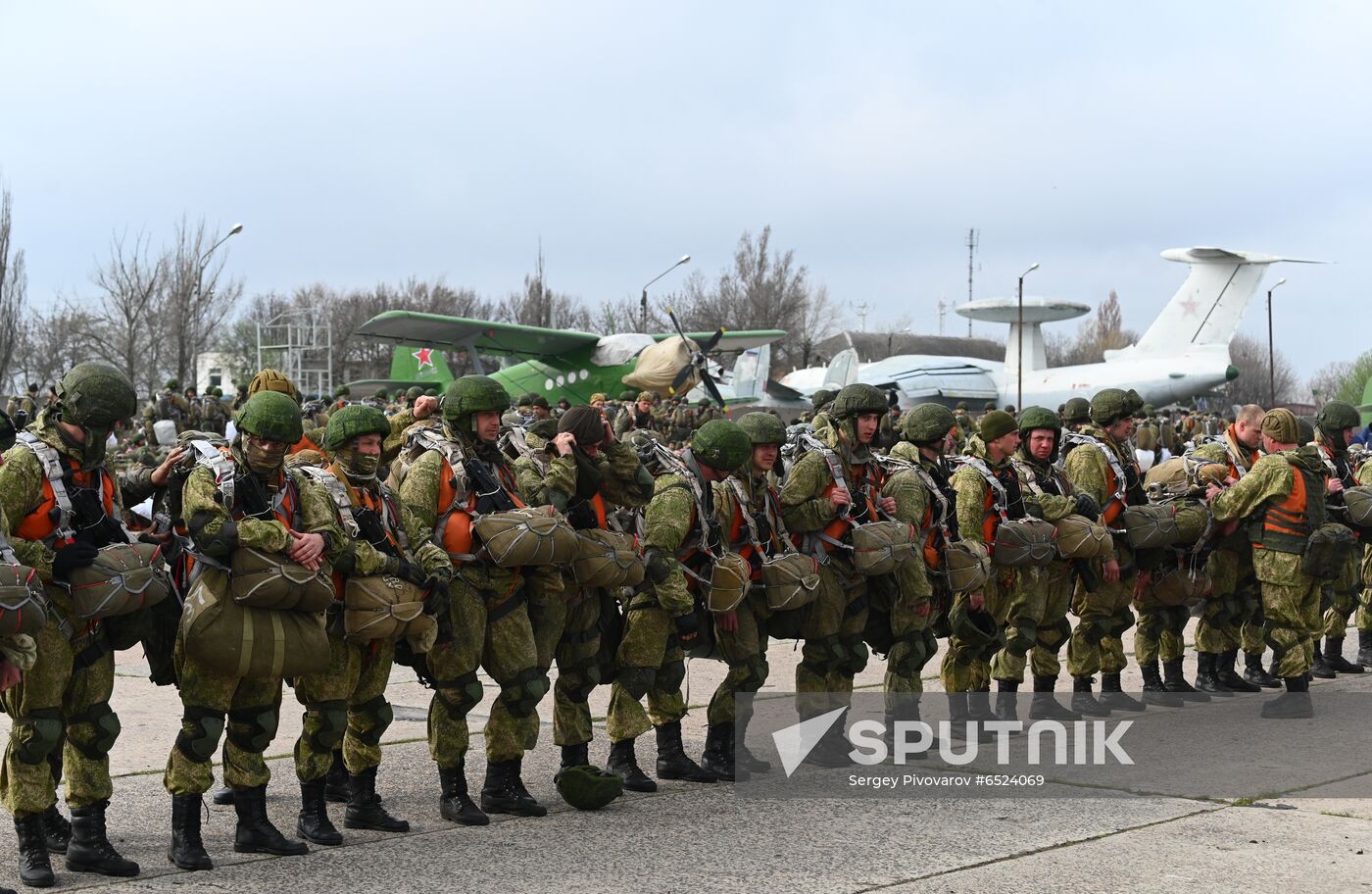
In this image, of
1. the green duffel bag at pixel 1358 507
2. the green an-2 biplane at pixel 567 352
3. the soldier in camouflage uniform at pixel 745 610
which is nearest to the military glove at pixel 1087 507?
the soldier in camouflage uniform at pixel 745 610

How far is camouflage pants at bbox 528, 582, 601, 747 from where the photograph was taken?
277 inches

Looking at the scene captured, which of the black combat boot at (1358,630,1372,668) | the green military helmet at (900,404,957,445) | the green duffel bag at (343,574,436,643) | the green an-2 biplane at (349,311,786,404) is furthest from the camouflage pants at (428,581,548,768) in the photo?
the green an-2 biplane at (349,311,786,404)

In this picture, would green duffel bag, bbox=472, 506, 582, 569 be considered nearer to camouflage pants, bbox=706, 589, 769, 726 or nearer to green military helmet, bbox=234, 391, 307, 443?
green military helmet, bbox=234, 391, 307, 443

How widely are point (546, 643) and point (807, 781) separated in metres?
1.69

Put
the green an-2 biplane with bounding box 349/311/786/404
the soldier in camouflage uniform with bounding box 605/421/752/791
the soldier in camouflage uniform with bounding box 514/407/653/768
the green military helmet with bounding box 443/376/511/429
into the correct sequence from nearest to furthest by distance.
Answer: the green military helmet with bounding box 443/376/511/429
the soldier in camouflage uniform with bounding box 514/407/653/768
the soldier in camouflage uniform with bounding box 605/421/752/791
the green an-2 biplane with bounding box 349/311/786/404

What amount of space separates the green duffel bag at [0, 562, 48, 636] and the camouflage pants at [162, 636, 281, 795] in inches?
30.3

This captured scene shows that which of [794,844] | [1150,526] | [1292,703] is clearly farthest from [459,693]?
[1292,703]

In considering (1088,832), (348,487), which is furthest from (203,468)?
(1088,832)

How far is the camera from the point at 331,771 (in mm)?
7145

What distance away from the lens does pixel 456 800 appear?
6605mm

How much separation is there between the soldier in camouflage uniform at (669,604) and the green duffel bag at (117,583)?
7.92 feet

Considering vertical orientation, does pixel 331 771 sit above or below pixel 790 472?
below

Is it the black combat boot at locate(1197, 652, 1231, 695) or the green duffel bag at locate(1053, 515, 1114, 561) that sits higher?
the green duffel bag at locate(1053, 515, 1114, 561)

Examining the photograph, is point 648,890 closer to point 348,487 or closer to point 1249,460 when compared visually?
point 348,487
